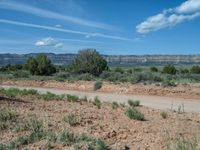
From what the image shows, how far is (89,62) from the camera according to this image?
60.9m

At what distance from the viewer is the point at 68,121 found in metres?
12.3

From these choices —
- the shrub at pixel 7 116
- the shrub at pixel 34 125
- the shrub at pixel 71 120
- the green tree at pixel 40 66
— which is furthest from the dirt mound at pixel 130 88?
the shrub at pixel 34 125

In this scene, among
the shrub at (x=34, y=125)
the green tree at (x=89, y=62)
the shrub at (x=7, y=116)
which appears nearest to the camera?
the shrub at (x=34, y=125)

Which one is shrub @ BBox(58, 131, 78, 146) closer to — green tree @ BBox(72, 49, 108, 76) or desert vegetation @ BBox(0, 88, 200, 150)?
desert vegetation @ BBox(0, 88, 200, 150)

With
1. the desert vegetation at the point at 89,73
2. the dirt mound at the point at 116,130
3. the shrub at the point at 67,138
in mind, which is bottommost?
the desert vegetation at the point at 89,73

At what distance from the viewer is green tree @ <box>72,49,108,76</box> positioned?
2394 inches

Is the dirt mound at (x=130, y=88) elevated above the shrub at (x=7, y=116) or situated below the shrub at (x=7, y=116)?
below

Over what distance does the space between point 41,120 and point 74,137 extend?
2.39 metres

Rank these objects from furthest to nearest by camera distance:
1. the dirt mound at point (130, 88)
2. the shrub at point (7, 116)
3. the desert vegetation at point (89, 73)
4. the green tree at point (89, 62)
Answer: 1. the green tree at point (89, 62)
2. the desert vegetation at point (89, 73)
3. the dirt mound at point (130, 88)
4. the shrub at point (7, 116)

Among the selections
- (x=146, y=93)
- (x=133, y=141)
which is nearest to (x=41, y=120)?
(x=133, y=141)

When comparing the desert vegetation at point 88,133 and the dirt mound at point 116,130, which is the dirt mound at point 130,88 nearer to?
the dirt mound at point 116,130

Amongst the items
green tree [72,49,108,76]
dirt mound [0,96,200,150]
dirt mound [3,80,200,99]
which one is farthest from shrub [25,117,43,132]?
green tree [72,49,108,76]

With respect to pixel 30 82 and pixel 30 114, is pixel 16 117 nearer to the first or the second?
pixel 30 114

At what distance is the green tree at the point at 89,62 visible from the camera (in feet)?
200
